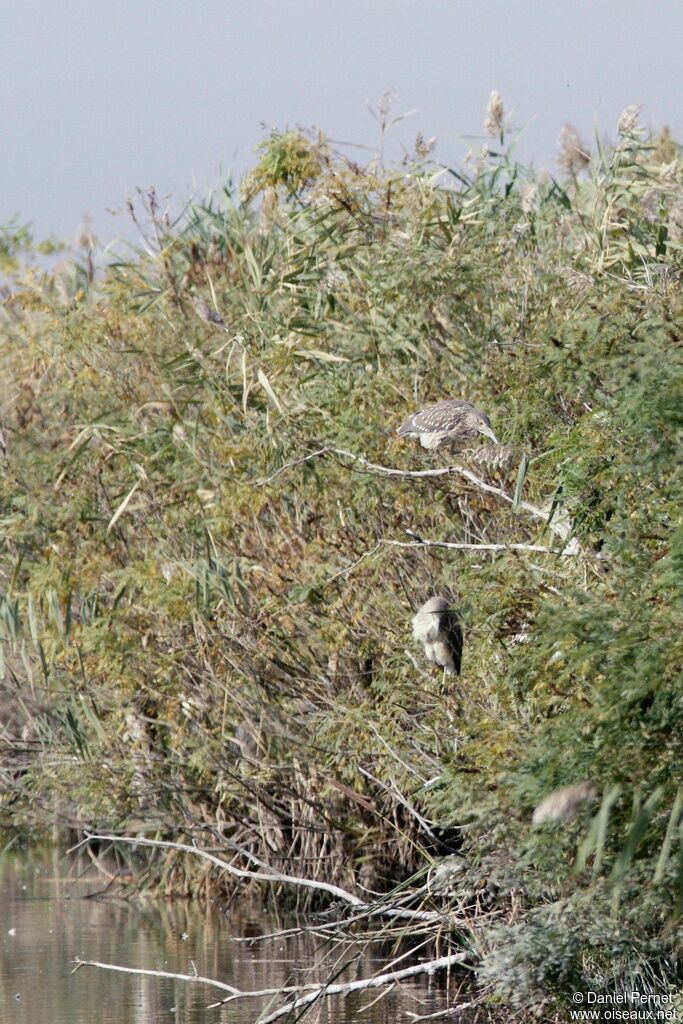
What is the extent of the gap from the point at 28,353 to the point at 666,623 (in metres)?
7.31

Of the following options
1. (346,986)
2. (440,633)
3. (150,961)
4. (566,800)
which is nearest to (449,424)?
(440,633)

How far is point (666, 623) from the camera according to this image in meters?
5.92

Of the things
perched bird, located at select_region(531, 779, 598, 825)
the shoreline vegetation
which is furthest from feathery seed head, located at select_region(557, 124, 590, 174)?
perched bird, located at select_region(531, 779, 598, 825)

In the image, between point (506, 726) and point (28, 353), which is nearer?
point (506, 726)

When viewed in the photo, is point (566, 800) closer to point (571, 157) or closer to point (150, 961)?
point (150, 961)

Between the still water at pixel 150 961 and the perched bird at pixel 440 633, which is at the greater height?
the perched bird at pixel 440 633

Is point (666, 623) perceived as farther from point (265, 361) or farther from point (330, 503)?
point (265, 361)


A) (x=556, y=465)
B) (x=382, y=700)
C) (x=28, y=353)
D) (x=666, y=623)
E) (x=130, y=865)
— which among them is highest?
(x=28, y=353)

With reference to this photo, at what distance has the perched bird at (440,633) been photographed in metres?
7.56

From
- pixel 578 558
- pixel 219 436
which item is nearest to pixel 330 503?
pixel 219 436

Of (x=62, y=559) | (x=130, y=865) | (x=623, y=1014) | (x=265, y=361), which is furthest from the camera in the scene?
(x=130, y=865)

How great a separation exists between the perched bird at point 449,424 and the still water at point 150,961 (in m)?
2.31

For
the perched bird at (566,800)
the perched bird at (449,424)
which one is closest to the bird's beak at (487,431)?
the perched bird at (449,424)

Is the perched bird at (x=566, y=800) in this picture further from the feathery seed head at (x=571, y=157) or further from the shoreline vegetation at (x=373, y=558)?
the feathery seed head at (x=571, y=157)
